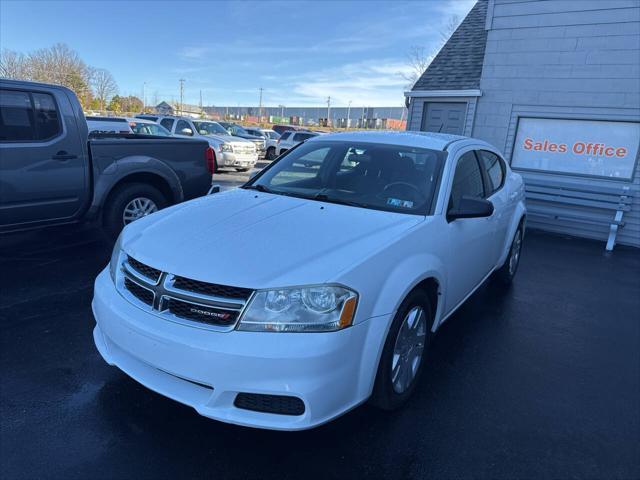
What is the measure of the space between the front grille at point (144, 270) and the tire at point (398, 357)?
1282 mm

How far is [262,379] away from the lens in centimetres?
206

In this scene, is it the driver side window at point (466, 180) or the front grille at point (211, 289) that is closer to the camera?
the front grille at point (211, 289)

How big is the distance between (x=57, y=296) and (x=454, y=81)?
378 inches

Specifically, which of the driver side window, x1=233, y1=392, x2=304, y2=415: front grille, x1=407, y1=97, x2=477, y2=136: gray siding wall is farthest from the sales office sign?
x1=233, y1=392, x2=304, y2=415: front grille

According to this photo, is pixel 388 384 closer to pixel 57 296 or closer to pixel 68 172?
pixel 57 296

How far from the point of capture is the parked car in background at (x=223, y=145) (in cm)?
1566

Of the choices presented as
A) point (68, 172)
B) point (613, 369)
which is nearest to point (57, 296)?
point (68, 172)

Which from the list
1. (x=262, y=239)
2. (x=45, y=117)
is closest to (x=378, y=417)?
(x=262, y=239)

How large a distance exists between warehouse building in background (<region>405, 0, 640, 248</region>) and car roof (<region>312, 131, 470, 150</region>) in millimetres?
6191

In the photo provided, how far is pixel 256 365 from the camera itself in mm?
2045

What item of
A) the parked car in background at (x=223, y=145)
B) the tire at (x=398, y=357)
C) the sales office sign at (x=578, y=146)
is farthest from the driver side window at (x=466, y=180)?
the parked car in background at (x=223, y=145)

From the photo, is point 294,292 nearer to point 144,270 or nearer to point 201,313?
A: point 201,313

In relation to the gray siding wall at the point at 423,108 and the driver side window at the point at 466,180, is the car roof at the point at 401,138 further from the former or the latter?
the gray siding wall at the point at 423,108

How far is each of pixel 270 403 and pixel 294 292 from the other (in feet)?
1.77
